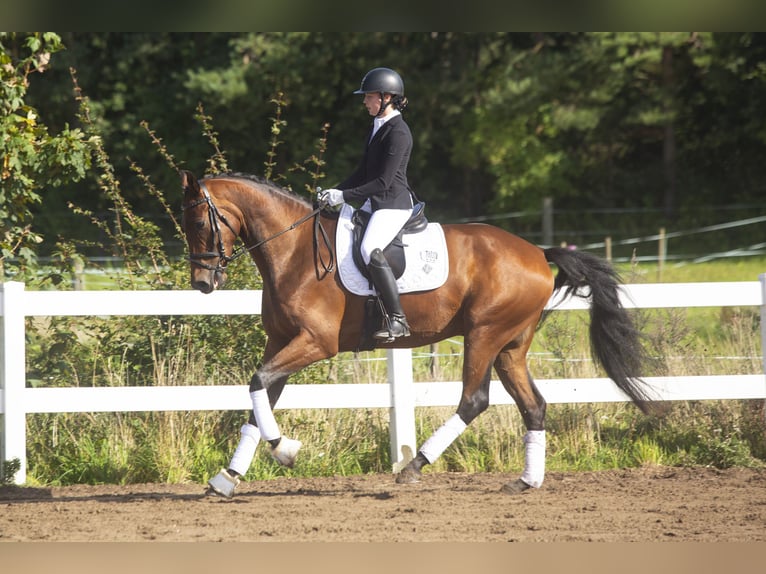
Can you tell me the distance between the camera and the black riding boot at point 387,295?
6148mm

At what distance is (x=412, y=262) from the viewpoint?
6371 mm

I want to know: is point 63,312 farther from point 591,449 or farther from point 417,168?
point 417,168

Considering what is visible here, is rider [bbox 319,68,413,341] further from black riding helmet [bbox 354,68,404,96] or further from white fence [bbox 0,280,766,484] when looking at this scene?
white fence [bbox 0,280,766,484]

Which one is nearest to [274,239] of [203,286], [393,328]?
[203,286]

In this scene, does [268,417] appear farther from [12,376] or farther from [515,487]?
[12,376]

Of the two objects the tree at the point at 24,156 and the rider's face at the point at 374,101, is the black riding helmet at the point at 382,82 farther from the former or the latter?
the tree at the point at 24,156

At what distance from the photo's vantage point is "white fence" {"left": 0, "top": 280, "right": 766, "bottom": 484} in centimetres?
687

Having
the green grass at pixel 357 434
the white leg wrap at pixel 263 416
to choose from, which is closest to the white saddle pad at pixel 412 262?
the white leg wrap at pixel 263 416

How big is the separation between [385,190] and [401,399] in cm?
171

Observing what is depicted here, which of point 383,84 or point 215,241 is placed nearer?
point 215,241

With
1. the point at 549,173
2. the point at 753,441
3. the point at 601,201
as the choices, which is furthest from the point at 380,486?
the point at 601,201

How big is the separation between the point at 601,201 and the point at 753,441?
2217cm

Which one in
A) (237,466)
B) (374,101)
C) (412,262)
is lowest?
(237,466)
